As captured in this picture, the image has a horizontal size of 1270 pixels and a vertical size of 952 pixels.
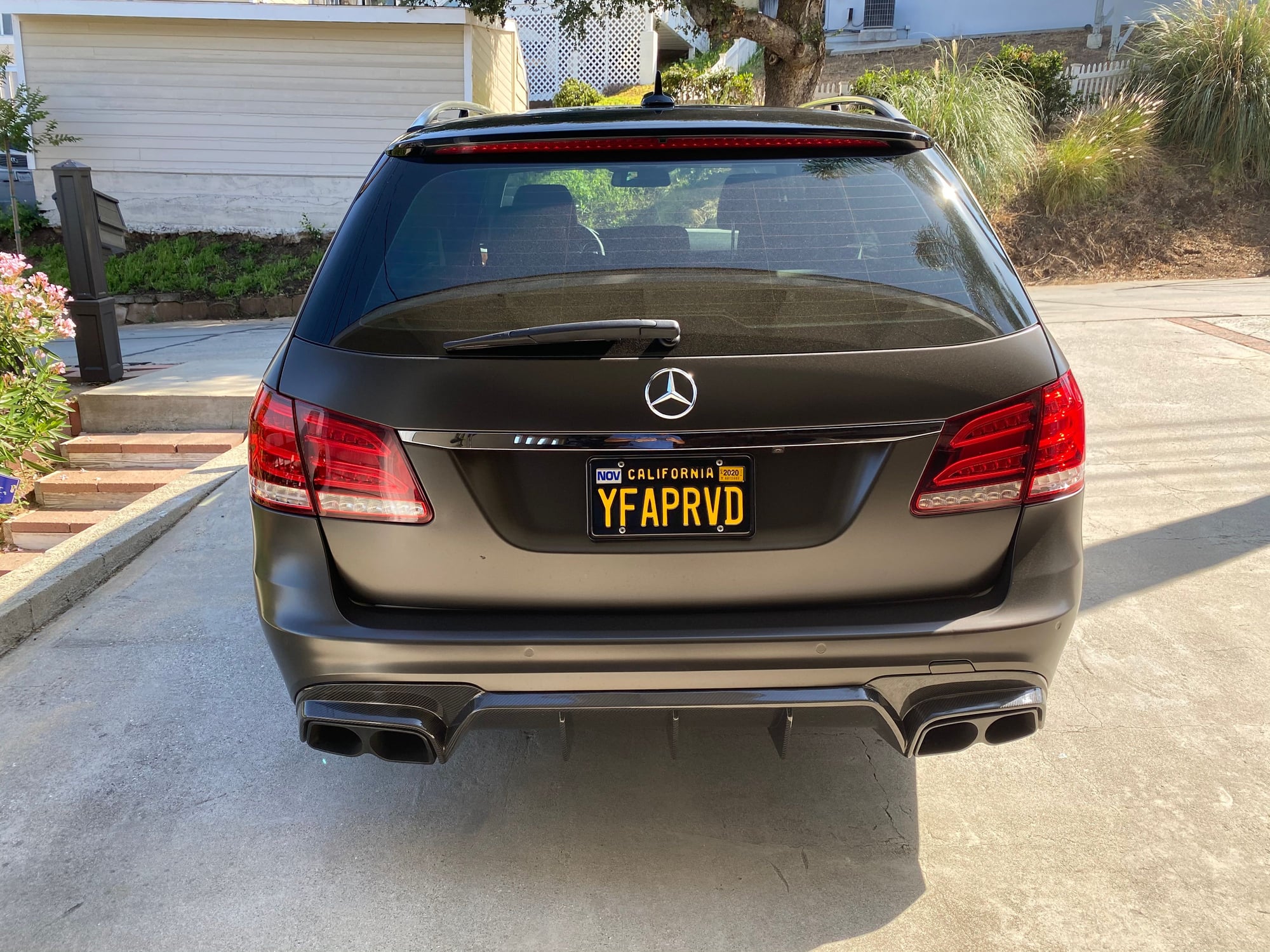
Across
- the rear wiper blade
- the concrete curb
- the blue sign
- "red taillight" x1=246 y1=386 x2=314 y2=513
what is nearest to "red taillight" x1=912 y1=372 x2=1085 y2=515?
the rear wiper blade

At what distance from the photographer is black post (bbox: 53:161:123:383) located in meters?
7.70

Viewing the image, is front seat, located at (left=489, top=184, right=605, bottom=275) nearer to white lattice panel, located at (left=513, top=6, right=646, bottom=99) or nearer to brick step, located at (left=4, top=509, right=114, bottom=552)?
brick step, located at (left=4, top=509, right=114, bottom=552)

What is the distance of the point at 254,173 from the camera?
51.1 feet

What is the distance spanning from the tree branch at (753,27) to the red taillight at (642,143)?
10845 millimetres

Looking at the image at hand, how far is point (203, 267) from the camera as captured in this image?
14312 millimetres

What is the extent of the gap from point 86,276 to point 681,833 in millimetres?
7008

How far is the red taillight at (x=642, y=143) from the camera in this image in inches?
100

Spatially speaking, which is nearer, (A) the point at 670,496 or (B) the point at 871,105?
(A) the point at 670,496

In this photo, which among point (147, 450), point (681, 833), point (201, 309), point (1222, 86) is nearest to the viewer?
point (681, 833)

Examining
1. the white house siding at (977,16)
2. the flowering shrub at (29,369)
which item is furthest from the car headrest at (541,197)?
the white house siding at (977,16)

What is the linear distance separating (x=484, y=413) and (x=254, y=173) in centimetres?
1504

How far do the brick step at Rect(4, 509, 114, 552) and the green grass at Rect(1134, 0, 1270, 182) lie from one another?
532 inches

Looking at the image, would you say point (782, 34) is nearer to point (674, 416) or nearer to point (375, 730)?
point (674, 416)

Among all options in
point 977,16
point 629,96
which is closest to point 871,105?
point 629,96
